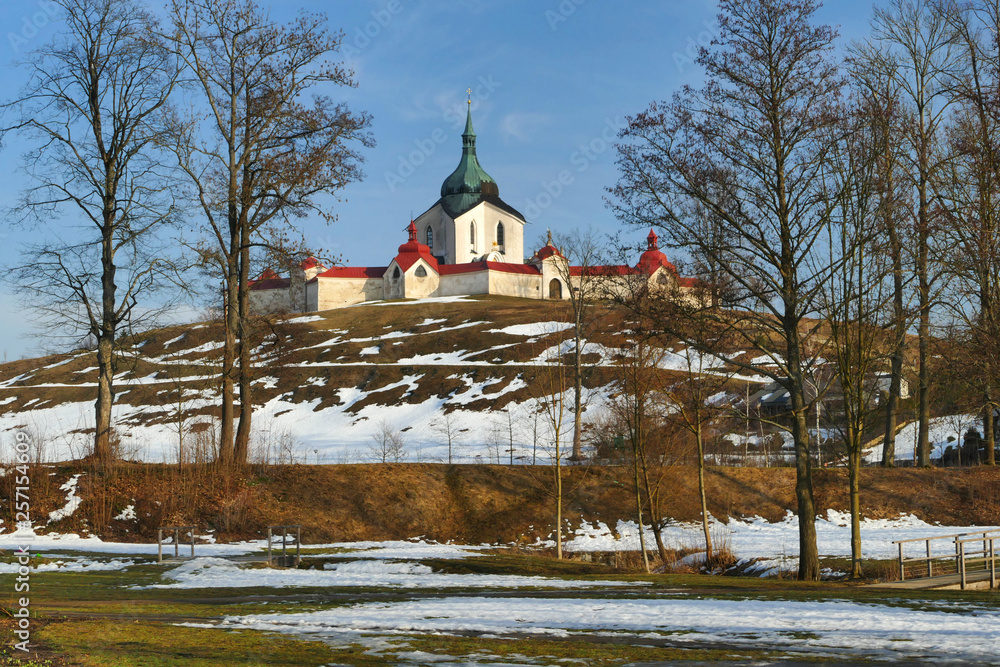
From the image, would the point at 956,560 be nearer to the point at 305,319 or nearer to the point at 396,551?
the point at 396,551

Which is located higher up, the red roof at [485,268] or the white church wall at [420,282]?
the red roof at [485,268]

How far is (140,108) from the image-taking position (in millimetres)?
26578

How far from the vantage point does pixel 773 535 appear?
29984mm

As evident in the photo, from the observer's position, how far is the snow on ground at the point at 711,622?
9766mm

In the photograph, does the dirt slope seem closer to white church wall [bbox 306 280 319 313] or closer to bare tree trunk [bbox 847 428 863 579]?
bare tree trunk [bbox 847 428 863 579]

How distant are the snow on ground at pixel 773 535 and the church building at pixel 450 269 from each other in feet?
246

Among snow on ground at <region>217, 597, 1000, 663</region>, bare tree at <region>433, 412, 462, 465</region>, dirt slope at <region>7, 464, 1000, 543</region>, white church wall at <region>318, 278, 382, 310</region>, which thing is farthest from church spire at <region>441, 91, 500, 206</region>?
snow on ground at <region>217, 597, 1000, 663</region>

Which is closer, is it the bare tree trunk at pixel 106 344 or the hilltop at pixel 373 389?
the bare tree trunk at pixel 106 344

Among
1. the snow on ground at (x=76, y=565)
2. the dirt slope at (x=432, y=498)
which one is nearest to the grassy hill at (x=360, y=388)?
the dirt slope at (x=432, y=498)

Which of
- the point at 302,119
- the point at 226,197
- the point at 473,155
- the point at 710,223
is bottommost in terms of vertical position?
the point at 710,223

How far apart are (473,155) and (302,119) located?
108 m

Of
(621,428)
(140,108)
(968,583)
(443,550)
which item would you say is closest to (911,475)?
(621,428)

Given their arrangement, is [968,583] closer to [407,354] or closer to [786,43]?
[786,43]

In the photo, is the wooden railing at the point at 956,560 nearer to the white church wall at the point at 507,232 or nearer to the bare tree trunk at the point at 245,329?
the bare tree trunk at the point at 245,329
